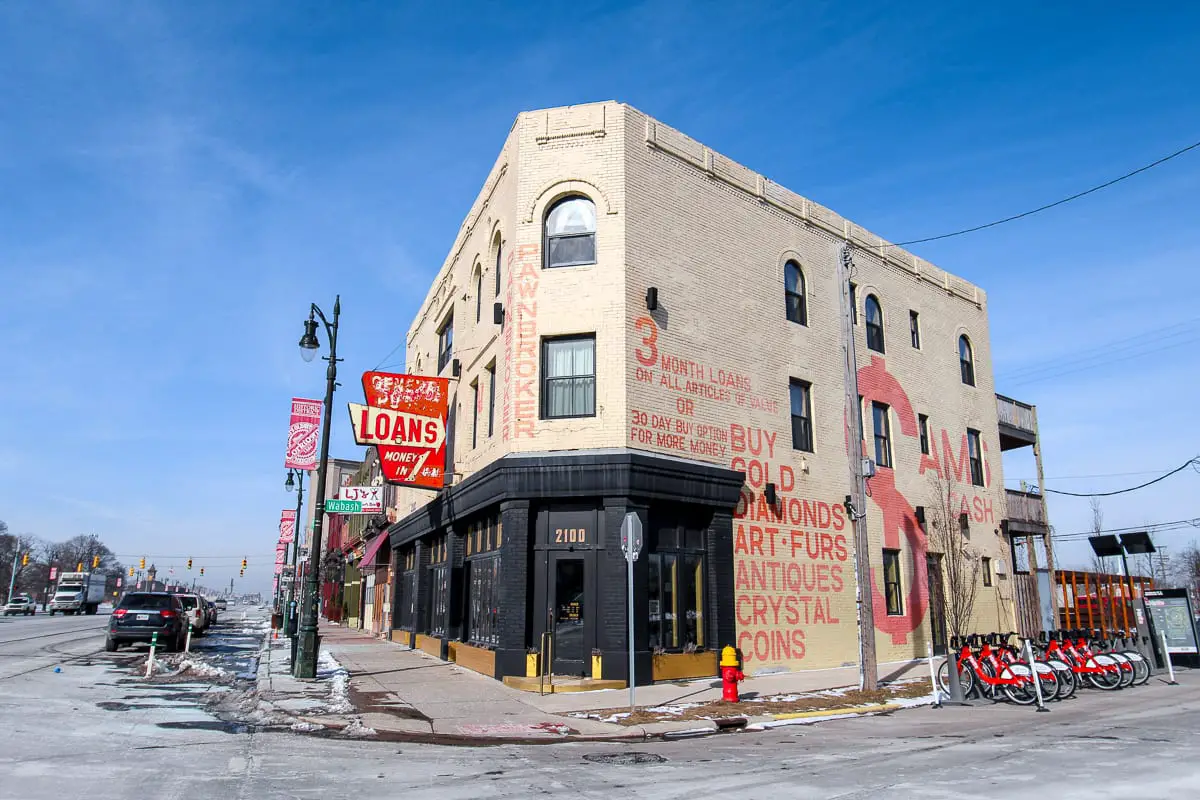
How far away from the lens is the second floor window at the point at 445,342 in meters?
24.4

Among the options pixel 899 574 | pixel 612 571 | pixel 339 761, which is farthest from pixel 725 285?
pixel 339 761

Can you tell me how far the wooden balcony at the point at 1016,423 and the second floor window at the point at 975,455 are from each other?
6.00 ft

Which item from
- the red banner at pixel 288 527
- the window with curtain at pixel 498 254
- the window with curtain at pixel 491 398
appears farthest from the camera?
the red banner at pixel 288 527

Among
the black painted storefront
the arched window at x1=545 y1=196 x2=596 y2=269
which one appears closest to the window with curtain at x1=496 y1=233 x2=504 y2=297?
the arched window at x1=545 y1=196 x2=596 y2=269

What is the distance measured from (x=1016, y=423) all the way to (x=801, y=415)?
1250cm

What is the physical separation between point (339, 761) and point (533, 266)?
10695mm

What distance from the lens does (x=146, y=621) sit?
23672mm

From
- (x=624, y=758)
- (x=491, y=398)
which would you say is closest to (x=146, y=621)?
(x=491, y=398)

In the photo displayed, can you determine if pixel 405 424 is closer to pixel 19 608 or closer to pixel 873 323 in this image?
pixel 873 323

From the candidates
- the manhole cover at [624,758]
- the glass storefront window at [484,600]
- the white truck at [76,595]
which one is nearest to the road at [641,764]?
the manhole cover at [624,758]

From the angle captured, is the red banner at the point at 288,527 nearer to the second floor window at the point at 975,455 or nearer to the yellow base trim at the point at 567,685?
the yellow base trim at the point at 567,685

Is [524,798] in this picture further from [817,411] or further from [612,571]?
[817,411]

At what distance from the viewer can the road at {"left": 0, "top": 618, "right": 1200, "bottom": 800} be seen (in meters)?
6.97

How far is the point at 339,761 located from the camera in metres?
8.48
